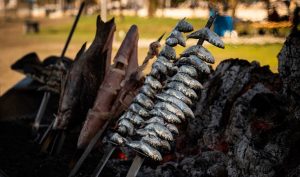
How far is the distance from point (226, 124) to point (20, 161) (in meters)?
2.19

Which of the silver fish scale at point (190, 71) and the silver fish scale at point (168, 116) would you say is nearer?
the silver fish scale at point (168, 116)

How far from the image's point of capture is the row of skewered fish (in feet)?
11.2

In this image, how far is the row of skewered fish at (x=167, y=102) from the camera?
342 cm

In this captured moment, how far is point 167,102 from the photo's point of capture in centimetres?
345

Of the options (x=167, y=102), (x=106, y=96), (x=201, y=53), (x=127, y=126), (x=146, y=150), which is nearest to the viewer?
(x=146, y=150)

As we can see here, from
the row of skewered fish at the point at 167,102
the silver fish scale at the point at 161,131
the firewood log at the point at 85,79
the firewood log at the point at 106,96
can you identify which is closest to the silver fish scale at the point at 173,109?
the row of skewered fish at the point at 167,102

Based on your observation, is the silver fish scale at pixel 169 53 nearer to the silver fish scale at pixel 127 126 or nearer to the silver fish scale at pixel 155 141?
the silver fish scale at pixel 127 126

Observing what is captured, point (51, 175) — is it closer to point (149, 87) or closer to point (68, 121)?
point (68, 121)

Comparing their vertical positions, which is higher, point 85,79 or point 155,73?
point 155,73

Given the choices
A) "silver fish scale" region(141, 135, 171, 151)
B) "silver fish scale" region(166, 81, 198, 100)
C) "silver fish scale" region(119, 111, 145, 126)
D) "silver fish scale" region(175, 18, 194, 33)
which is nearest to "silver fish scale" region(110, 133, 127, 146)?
"silver fish scale" region(119, 111, 145, 126)

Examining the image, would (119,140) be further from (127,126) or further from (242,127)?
(242,127)

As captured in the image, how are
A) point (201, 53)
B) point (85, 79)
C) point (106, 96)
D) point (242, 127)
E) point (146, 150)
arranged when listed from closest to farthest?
point (146, 150) < point (201, 53) < point (242, 127) < point (106, 96) < point (85, 79)

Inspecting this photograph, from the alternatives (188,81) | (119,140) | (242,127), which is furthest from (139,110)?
(242,127)

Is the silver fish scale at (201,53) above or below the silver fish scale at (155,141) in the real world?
above
